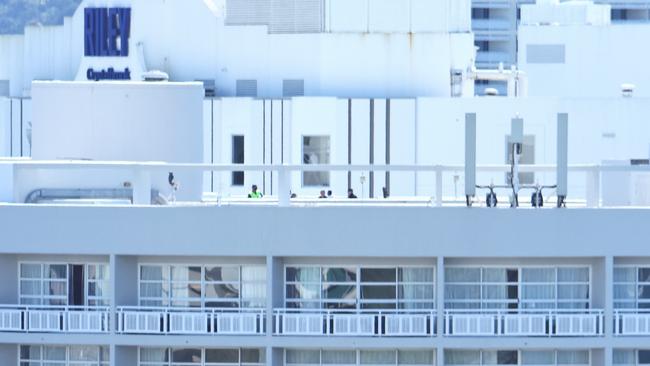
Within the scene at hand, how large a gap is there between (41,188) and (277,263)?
5.64 metres

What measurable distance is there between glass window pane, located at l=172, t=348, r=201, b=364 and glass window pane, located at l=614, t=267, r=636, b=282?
7111mm

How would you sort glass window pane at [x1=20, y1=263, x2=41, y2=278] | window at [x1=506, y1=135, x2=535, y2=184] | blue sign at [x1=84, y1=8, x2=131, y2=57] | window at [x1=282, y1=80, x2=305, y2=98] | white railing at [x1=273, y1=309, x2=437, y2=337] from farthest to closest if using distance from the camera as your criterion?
window at [x1=282, y1=80, x2=305, y2=98] < blue sign at [x1=84, y1=8, x2=131, y2=57] < window at [x1=506, y1=135, x2=535, y2=184] < glass window pane at [x1=20, y1=263, x2=41, y2=278] < white railing at [x1=273, y1=309, x2=437, y2=337]

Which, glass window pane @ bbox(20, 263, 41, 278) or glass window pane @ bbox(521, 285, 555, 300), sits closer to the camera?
glass window pane @ bbox(521, 285, 555, 300)

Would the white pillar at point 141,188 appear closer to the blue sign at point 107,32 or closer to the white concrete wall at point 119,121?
the white concrete wall at point 119,121

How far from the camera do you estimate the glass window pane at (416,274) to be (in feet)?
126

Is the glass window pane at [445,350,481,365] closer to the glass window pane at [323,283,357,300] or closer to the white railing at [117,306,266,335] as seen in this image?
the glass window pane at [323,283,357,300]

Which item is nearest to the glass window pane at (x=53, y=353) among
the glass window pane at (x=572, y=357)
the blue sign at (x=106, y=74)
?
the glass window pane at (x=572, y=357)

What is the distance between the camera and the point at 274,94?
68250 mm

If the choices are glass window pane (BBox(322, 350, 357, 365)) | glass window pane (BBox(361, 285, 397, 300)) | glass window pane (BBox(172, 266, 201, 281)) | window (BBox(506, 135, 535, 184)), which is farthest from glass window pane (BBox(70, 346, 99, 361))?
window (BBox(506, 135, 535, 184))

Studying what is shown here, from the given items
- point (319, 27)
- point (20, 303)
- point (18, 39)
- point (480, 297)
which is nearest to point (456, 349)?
point (480, 297)

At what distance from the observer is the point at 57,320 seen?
38.6m

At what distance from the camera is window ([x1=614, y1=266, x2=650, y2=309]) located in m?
38.6

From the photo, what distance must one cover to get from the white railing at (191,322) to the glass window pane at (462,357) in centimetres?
311

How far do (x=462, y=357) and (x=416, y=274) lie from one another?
5.19 feet
